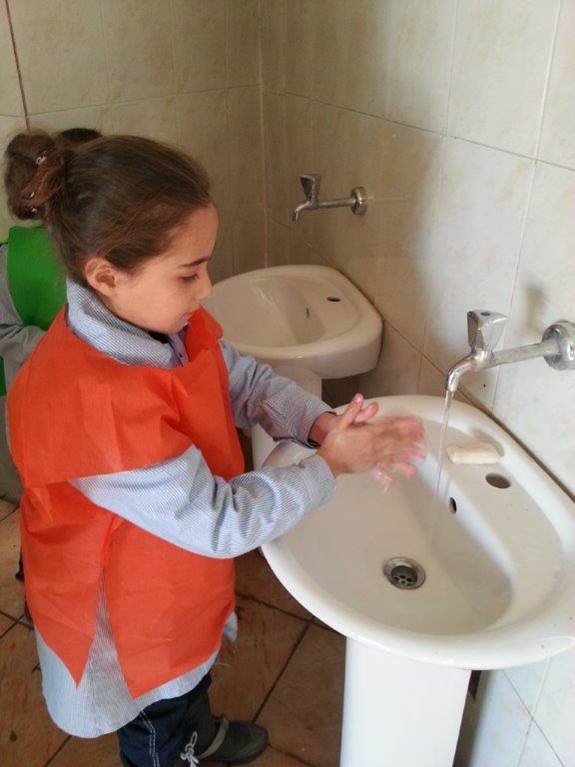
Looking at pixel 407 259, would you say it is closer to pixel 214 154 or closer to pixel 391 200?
pixel 391 200

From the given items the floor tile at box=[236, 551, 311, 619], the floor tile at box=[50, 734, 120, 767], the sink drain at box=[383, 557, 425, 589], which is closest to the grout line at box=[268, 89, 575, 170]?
the sink drain at box=[383, 557, 425, 589]

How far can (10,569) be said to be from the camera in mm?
1856

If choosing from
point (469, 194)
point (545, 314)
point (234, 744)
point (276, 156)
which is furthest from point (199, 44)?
point (234, 744)

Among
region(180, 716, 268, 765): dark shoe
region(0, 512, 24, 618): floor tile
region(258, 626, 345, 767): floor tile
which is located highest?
region(180, 716, 268, 765): dark shoe

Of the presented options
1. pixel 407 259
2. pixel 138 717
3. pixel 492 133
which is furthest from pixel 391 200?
pixel 138 717

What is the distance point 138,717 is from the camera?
1.06 m

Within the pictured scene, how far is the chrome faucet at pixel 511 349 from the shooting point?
2.55ft

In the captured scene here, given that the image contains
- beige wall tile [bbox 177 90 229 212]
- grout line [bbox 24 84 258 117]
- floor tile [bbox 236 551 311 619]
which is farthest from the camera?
beige wall tile [bbox 177 90 229 212]

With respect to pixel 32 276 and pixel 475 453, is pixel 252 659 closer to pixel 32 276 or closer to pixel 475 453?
pixel 475 453

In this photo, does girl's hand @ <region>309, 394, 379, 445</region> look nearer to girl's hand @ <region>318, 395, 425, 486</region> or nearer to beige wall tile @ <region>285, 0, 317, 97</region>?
girl's hand @ <region>318, 395, 425, 486</region>

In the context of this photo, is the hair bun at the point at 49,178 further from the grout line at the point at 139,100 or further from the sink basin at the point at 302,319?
the grout line at the point at 139,100

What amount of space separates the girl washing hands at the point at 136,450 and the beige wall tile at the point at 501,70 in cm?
41

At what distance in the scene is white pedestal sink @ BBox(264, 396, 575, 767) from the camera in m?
0.69

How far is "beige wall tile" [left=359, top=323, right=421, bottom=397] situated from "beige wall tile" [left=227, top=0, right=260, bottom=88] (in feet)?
3.38
